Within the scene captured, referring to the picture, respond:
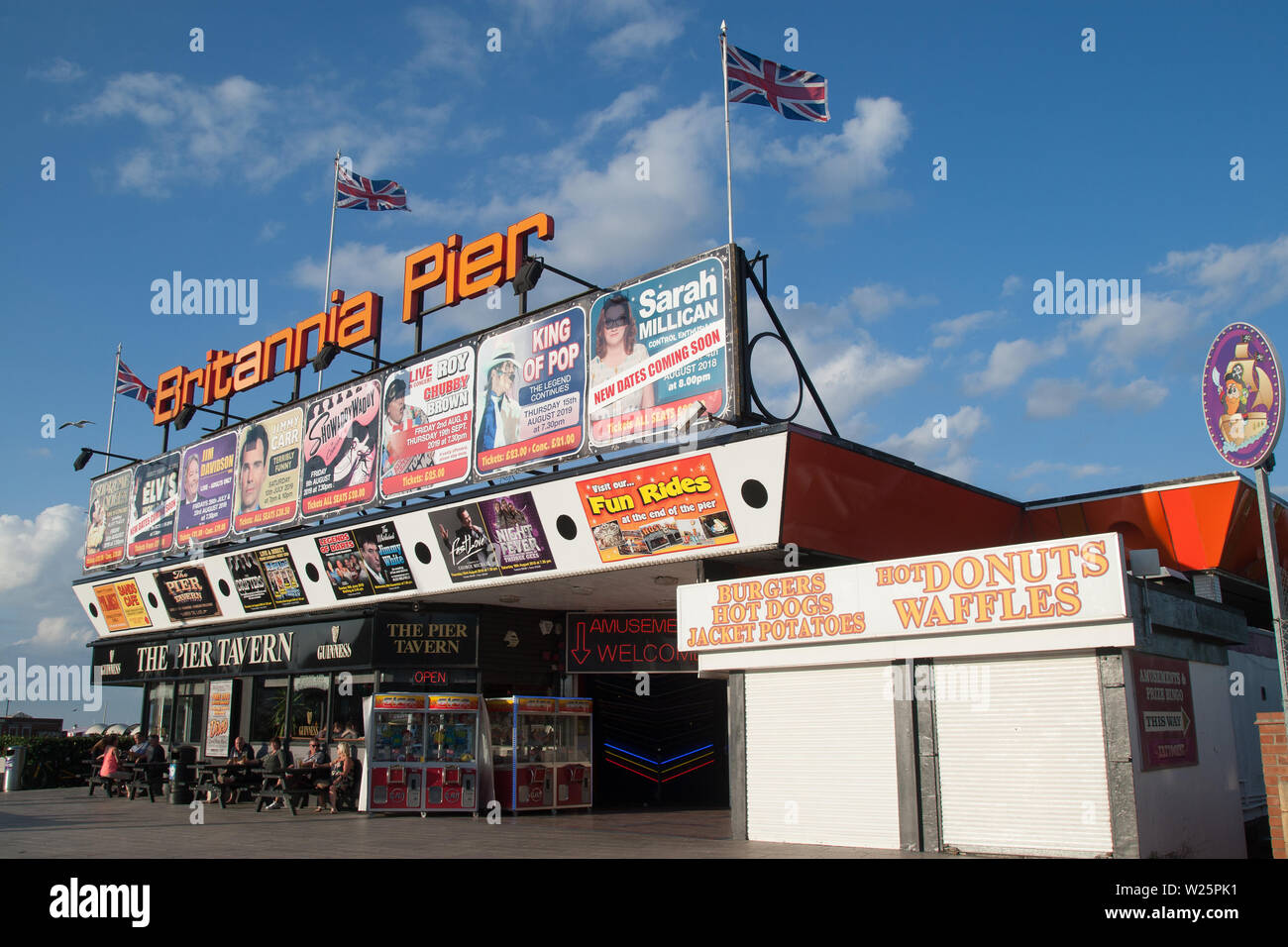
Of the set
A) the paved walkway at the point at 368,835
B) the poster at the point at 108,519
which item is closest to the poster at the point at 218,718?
the paved walkway at the point at 368,835

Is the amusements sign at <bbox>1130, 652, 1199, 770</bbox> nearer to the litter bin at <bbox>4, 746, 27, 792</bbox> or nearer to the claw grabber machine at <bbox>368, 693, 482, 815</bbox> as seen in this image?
the claw grabber machine at <bbox>368, 693, 482, 815</bbox>

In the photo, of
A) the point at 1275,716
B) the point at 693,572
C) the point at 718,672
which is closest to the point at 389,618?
the point at 693,572

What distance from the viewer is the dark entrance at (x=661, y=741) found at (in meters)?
27.2

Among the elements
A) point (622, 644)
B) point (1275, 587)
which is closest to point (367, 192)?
point (622, 644)

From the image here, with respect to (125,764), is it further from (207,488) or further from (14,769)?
(207,488)

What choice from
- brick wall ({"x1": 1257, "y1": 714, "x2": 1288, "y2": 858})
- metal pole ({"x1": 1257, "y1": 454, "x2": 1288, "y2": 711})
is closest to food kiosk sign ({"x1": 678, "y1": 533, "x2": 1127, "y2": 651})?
metal pole ({"x1": 1257, "y1": 454, "x2": 1288, "y2": 711})

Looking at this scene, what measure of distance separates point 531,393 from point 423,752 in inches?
336

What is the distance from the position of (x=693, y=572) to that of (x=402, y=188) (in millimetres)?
15638

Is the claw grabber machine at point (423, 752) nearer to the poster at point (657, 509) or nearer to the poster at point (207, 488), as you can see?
the poster at point (657, 509)

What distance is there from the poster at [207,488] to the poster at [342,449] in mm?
4613

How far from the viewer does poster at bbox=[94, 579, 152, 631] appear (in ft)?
116

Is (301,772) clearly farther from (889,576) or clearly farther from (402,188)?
(402,188)
